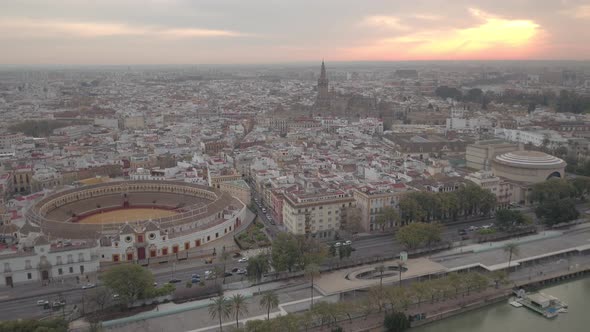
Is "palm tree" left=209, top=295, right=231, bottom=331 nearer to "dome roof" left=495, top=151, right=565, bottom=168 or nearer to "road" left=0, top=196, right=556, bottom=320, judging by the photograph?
"road" left=0, top=196, right=556, bottom=320

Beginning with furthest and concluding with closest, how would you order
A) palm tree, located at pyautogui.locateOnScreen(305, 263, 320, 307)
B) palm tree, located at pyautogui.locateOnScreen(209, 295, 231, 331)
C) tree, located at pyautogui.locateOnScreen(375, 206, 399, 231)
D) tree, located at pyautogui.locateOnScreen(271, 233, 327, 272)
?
1. tree, located at pyautogui.locateOnScreen(375, 206, 399, 231)
2. tree, located at pyautogui.locateOnScreen(271, 233, 327, 272)
3. palm tree, located at pyautogui.locateOnScreen(305, 263, 320, 307)
4. palm tree, located at pyautogui.locateOnScreen(209, 295, 231, 331)

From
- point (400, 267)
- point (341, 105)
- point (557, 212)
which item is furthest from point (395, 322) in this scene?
point (341, 105)

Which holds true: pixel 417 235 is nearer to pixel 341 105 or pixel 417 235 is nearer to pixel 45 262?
pixel 45 262

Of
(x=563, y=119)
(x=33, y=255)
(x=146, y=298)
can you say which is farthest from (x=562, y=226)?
(x=563, y=119)

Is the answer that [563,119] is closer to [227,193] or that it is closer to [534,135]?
[534,135]

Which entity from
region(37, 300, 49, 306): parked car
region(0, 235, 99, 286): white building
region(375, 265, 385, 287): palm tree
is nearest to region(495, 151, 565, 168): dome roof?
region(375, 265, 385, 287): palm tree

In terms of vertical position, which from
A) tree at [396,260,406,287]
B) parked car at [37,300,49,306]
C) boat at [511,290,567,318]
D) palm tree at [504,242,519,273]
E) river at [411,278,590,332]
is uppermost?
palm tree at [504,242,519,273]

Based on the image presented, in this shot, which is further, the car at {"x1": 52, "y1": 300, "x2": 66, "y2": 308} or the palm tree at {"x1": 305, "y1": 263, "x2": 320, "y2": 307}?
the palm tree at {"x1": 305, "y1": 263, "x2": 320, "y2": 307}

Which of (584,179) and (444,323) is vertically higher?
(584,179)
